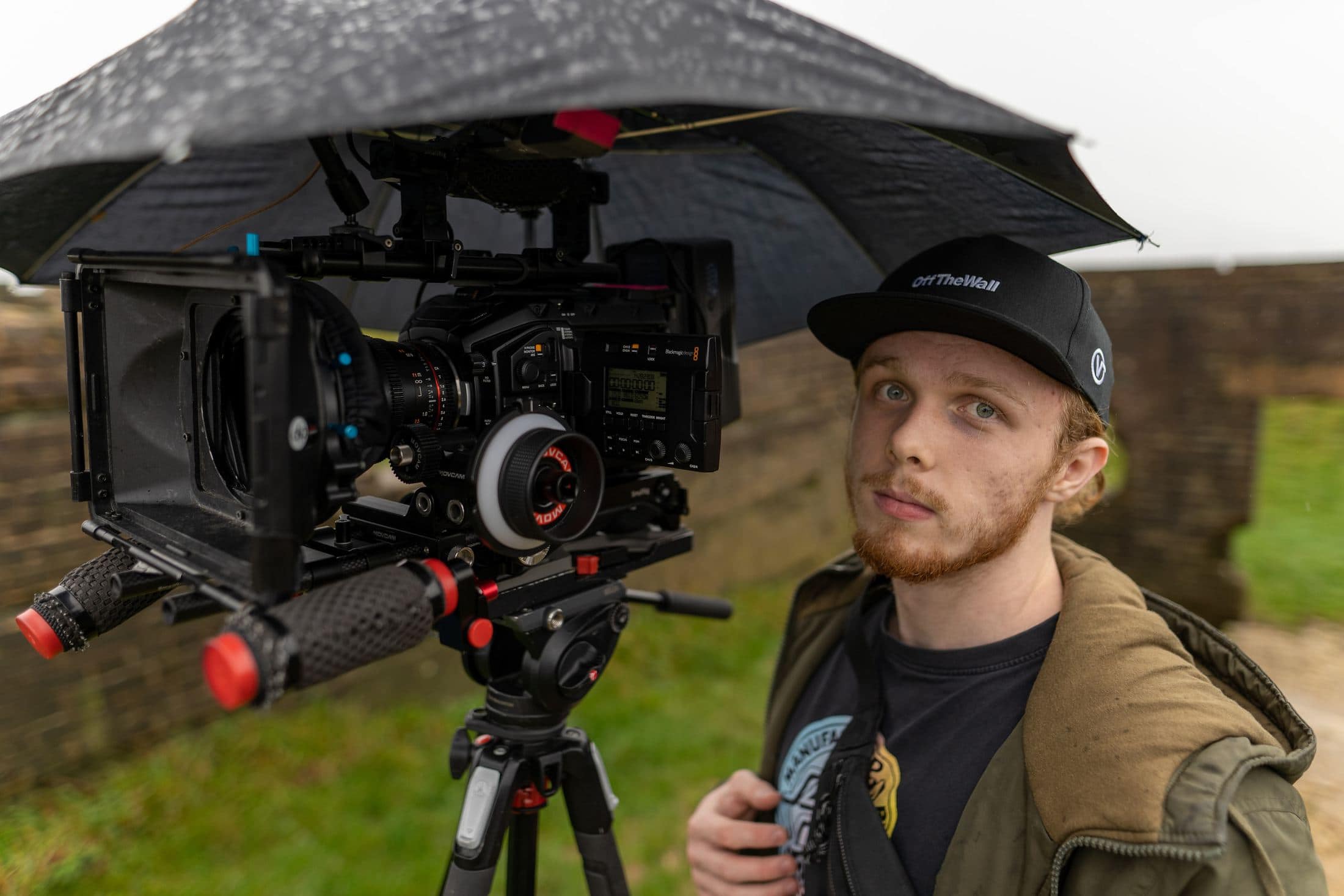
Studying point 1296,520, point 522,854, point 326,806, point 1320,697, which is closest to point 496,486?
point 522,854

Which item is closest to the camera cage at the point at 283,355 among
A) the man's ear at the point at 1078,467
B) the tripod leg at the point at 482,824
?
the tripod leg at the point at 482,824

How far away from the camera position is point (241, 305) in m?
1.15

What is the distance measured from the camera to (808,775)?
6.06ft

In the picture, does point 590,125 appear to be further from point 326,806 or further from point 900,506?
point 326,806


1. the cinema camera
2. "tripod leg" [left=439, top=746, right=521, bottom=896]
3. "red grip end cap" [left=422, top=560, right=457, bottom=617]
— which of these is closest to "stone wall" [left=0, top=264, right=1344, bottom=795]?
the cinema camera

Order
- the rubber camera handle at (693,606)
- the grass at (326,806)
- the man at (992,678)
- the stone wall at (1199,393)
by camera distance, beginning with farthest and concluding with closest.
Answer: the stone wall at (1199,393), the grass at (326,806), the rubber camera handle at (693,606), the man at (992,678)

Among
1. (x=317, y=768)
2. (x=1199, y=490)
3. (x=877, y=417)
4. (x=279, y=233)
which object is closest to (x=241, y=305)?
(x=279, y=233)

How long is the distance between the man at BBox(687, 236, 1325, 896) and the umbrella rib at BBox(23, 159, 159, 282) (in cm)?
130

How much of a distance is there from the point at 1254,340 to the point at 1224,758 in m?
4.20

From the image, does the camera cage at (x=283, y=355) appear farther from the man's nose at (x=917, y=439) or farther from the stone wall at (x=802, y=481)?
the stone wall at (x=802, y=481)

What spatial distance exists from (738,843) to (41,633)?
1.25 meters

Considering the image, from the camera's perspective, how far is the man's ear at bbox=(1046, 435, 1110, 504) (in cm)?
173

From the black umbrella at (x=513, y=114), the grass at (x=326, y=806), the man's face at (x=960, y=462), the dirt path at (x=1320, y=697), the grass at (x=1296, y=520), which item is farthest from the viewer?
the grass at (x=1296, y=520)

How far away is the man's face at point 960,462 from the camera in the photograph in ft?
5.37
